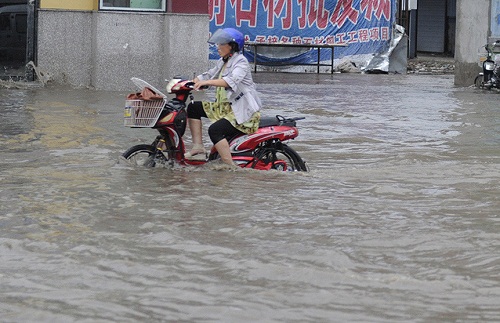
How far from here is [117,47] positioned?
17797 millimetres

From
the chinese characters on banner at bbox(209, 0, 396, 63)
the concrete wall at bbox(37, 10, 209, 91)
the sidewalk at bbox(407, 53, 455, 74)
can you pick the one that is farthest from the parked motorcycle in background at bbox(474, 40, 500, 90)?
the sidewalk at bbox(407, 53, 455, 74)

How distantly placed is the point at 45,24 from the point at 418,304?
13.9m

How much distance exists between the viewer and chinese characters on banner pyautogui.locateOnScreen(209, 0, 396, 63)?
86.8ft

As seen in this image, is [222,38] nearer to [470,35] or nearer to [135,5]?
[135,5]

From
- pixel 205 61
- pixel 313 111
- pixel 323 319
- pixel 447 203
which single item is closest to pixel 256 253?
pixel 323 319

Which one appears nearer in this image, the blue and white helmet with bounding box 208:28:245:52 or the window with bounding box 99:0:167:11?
the blue and white helmet with bounding box 208:28:245:52

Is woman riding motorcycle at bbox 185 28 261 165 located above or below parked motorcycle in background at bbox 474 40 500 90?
below

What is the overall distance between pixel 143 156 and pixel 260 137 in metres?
1.08

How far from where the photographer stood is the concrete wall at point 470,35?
22.0m

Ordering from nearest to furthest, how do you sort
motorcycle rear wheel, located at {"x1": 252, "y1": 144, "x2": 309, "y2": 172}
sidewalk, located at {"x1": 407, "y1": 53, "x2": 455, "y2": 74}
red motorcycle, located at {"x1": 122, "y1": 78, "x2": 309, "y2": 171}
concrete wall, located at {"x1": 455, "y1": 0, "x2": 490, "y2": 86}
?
red motorcycle, located at {"x1": 122, "y1": 78, "x2": 309, "y2": 171}, motorcycle rear wheel, located at {"x1": 252, "y1": 144, "x2": 309, "y2": 172}, concrete wall, located at {"x1": 455, "y1": 0, "x2": 490, "y2": 86}, sidewalk, located at {"x1": 407, "y1": 53, "x2": 455, "y2": 74}

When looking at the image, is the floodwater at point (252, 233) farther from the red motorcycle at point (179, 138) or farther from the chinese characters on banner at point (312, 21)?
the chinese characters on banner at point (312, 21)

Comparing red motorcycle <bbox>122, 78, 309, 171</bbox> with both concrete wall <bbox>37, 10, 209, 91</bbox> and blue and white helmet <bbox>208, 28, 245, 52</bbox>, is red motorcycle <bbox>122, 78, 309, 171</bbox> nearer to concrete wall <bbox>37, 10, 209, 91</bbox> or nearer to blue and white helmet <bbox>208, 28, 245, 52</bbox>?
blue and white helmet <bbox>208, 28, 245, 52</bbox>

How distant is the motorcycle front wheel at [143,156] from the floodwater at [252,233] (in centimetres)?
15

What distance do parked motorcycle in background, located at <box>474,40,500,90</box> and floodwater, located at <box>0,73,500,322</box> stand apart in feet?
29.5
